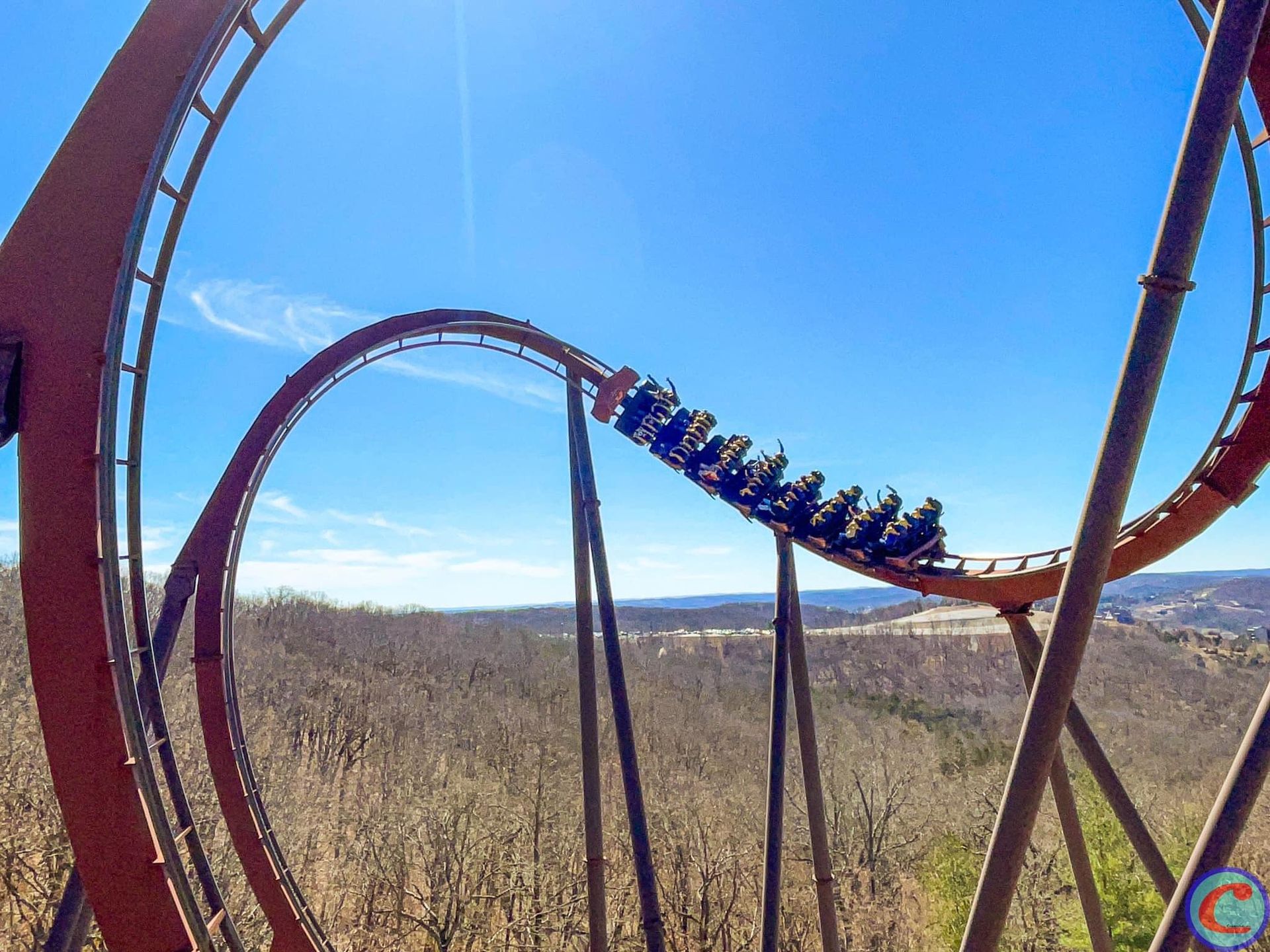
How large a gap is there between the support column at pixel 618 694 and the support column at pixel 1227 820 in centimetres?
318

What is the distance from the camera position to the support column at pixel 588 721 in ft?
19.4

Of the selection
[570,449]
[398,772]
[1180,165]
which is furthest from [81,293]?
[398,772]

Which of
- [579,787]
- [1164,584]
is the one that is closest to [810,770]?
[579,787]

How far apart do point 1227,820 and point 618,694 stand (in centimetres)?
396

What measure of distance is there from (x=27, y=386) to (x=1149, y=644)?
55.4 meters

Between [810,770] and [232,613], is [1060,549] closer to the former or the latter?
[810,770]

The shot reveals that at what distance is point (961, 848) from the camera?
50.8 ft

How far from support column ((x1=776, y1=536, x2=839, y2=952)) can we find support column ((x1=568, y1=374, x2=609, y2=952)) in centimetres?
187

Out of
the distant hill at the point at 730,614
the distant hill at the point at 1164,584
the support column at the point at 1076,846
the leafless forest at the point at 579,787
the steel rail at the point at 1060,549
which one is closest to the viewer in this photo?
the steel rail at the point at 1060,549

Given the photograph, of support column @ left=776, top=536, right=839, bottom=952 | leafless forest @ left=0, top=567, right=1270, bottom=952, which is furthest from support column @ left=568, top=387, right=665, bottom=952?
leafless forest @ left=0, top=567, right=1270, bottom=952

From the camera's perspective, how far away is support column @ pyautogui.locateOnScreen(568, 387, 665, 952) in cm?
508

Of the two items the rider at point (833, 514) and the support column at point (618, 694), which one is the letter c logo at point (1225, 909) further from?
the rider at point (833, 514)

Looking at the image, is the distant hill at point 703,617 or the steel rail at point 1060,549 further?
the distant hill at point 703,617

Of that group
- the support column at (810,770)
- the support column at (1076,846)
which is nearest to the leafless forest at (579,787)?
the support column at (810,770)
